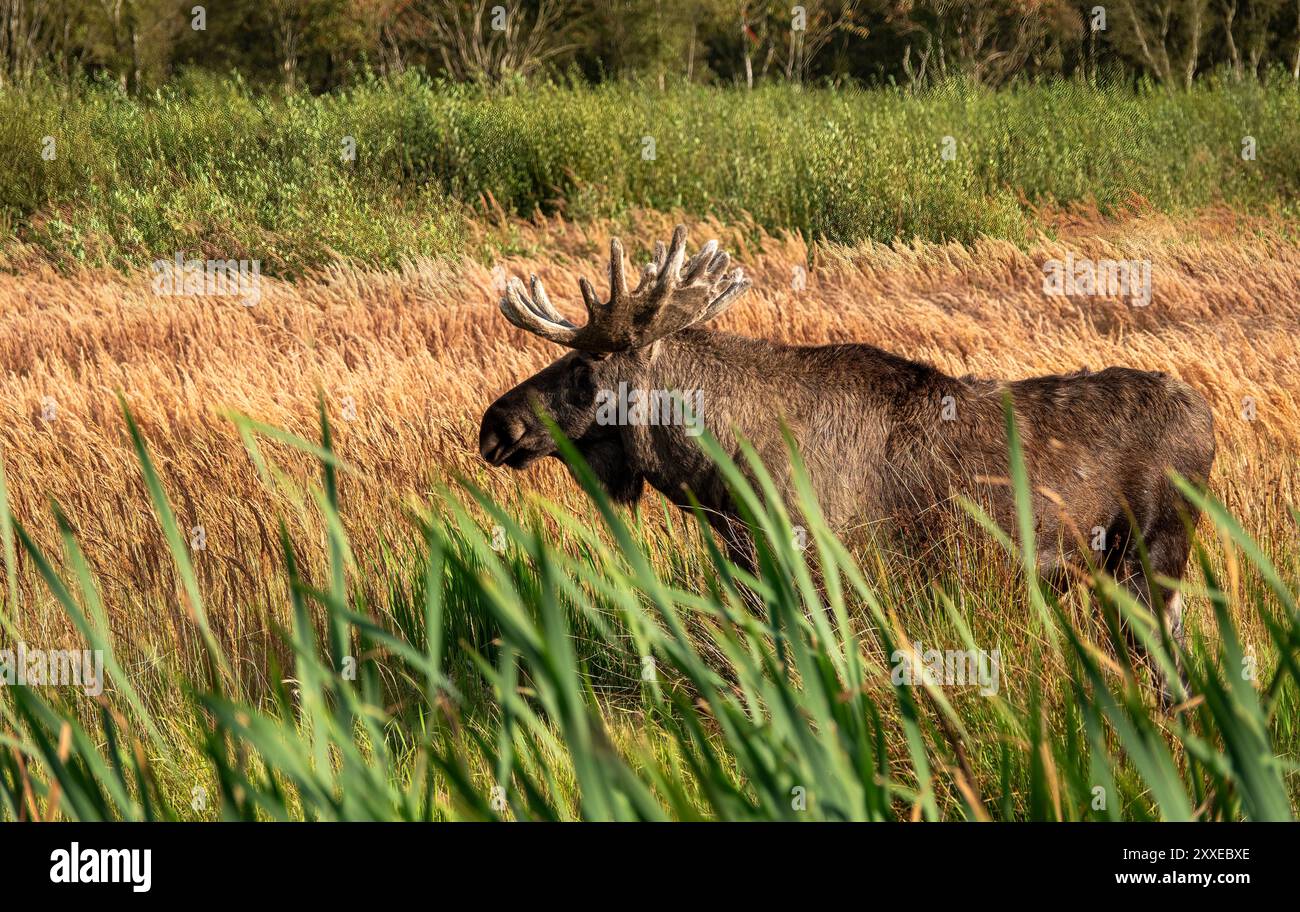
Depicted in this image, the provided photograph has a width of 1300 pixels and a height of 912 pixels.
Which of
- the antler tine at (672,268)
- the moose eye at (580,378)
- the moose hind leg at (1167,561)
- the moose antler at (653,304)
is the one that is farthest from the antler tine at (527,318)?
the moose hind leg at (1167,561)

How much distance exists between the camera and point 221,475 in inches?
264

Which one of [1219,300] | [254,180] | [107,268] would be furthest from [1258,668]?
[254,180]

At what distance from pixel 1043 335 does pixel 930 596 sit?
438 cm

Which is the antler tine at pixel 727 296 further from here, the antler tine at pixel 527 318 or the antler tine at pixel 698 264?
the antler tine at pixel 527 318

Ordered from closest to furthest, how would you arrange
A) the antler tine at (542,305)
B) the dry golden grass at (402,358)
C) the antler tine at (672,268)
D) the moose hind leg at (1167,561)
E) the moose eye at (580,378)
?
the moose hind leg at (1167,561)
the antler tine at (672,268)
the moose eye at (580,378)
the antler tine at (542,305)
the dry golden grass at (402,358)

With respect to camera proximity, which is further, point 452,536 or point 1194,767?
point 452,536

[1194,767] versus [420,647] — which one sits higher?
[1194,767]

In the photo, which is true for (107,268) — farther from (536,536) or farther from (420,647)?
(536,536)

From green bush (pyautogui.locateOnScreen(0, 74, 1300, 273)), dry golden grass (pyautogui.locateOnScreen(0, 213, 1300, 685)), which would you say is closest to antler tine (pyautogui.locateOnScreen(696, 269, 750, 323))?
dry golden grass (pyautogui.locateOnScreen(0, 213, 1300, 685))

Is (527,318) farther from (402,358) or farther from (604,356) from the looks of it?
(402,358)

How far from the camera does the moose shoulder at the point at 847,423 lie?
14.7 ft

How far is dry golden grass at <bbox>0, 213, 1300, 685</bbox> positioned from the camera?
19.0 feet

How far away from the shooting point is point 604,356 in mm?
4742

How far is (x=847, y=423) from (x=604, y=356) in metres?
0.84
